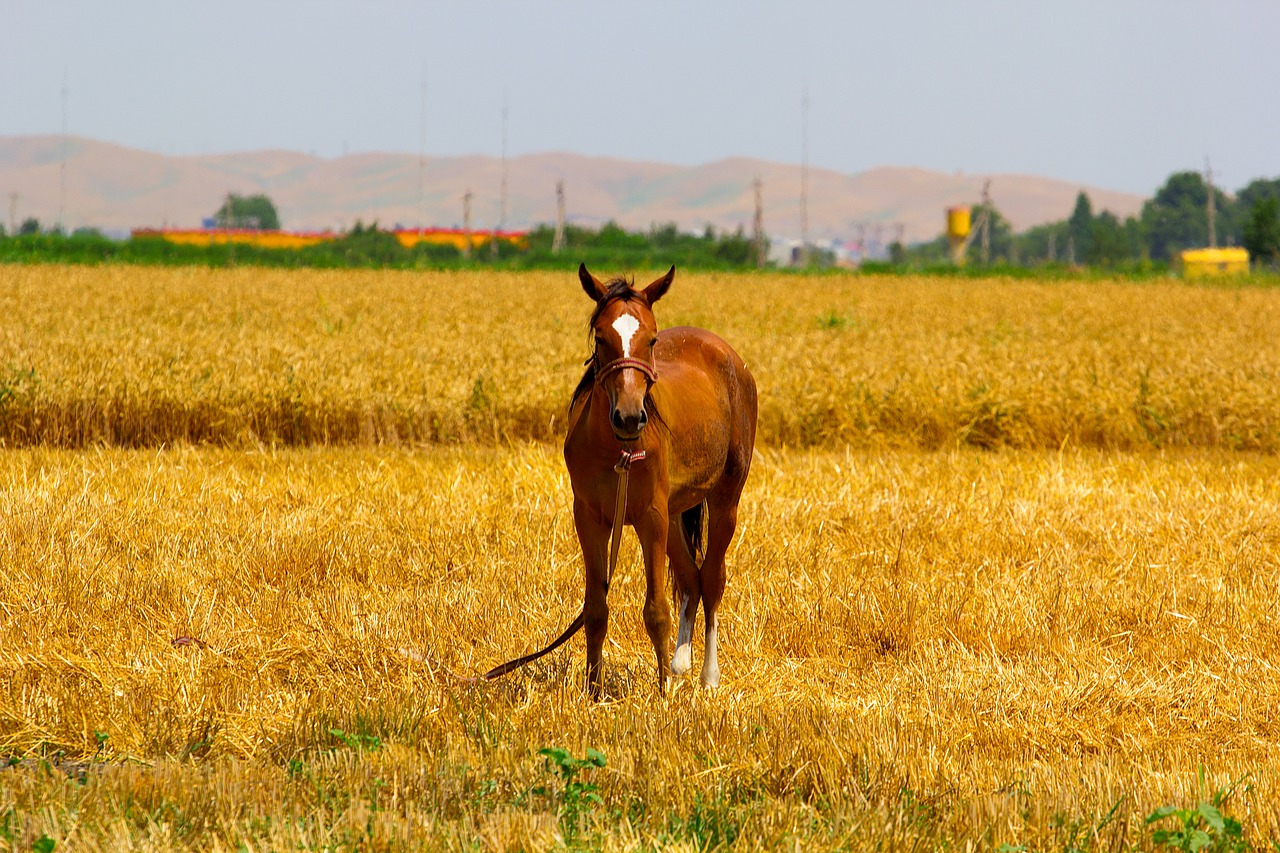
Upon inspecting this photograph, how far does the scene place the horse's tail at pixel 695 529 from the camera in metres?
6.52

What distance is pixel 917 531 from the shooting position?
29.2 feet

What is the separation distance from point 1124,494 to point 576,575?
488 centimetres

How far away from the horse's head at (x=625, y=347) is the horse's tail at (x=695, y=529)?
1.42 m

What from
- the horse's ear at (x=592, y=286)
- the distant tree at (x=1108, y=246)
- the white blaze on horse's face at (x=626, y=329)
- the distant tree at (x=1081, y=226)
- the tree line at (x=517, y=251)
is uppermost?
the distant tree at (x=1081, y=226)

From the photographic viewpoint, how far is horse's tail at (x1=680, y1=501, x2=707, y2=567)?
6520mm

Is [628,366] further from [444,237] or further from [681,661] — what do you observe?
[444,237]

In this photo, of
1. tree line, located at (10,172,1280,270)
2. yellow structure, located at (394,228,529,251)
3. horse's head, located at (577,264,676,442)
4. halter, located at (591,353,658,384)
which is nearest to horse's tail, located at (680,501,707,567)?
horse's head, located at (577,264,676,442)

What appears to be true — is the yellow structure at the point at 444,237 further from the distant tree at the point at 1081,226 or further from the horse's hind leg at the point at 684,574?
the distant tree at the point at 1081,226

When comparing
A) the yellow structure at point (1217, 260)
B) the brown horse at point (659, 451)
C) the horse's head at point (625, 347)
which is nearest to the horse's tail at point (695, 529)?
the brown horse at point (659, 451)

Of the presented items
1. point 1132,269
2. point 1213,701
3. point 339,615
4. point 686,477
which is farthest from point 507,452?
point 1132,269

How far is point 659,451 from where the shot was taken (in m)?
5.39

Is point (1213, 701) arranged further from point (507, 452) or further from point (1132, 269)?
point (1132, 269)

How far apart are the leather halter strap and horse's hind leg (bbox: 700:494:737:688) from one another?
4.59ft

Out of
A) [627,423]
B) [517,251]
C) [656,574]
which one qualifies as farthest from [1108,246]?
[627,423]
